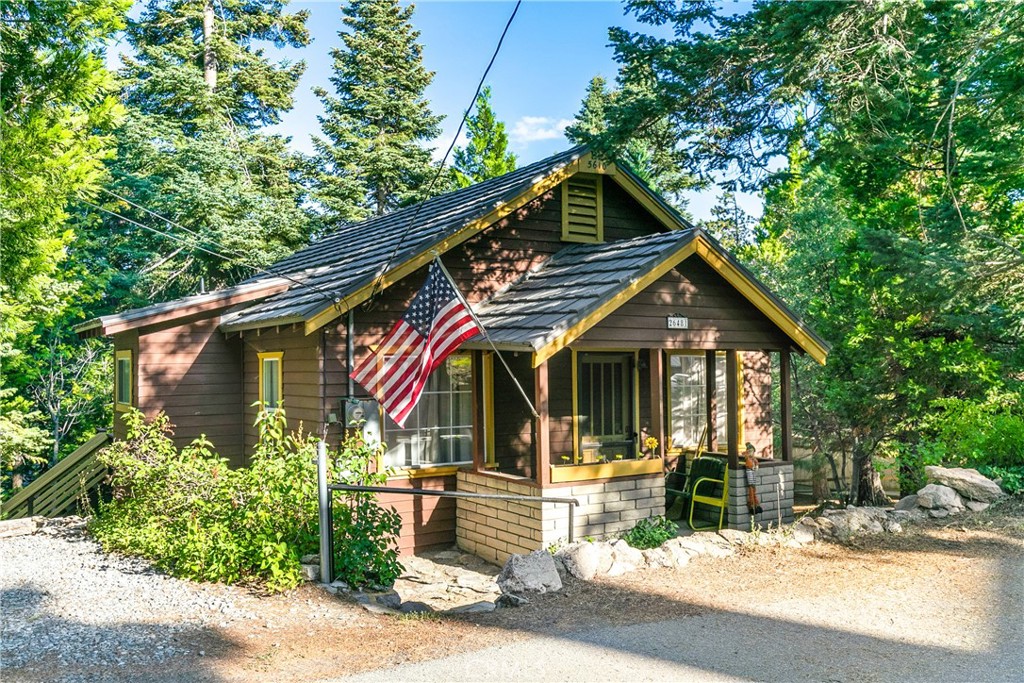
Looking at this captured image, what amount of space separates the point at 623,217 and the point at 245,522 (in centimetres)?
790

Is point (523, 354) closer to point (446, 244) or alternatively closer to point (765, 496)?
point (446, 244)

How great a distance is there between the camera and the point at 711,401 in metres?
12.3

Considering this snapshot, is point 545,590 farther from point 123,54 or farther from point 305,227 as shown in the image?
point 123,54

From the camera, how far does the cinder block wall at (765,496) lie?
10609mm

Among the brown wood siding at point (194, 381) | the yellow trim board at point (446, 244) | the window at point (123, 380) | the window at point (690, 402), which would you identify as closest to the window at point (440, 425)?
the yellow trim board at point (446, 244)

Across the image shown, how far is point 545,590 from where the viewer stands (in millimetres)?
7555

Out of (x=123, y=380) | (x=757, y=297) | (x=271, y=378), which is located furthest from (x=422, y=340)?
(x=123, y=380)

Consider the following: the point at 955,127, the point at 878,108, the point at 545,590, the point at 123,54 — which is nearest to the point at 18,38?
the point at 545,590

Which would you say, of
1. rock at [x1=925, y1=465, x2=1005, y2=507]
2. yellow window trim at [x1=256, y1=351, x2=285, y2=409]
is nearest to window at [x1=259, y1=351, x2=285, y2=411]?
yellow window trim at [x1=256, y1=351, x2=285, y2=409]

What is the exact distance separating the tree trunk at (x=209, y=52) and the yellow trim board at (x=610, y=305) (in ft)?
74.1

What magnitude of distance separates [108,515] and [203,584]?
3494 mm

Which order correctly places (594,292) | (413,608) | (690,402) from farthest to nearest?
(690,402), (594,292), (413,608)

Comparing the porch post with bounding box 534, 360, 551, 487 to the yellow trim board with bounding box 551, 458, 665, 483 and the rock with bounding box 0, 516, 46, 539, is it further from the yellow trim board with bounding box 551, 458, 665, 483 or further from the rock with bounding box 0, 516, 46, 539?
the rock with bounding box 0, 516, 46, 539

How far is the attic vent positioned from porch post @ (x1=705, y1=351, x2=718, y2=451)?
2.63 m
